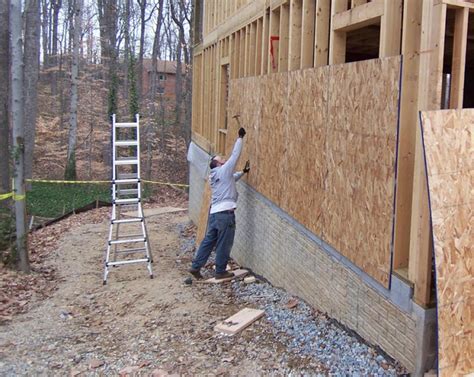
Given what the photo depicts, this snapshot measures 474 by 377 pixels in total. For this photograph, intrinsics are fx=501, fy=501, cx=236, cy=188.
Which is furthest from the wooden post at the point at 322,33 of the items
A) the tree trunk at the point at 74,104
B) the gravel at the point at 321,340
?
the tree trunk at the point at 74,104

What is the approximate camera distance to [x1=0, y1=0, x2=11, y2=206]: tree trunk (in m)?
13.7

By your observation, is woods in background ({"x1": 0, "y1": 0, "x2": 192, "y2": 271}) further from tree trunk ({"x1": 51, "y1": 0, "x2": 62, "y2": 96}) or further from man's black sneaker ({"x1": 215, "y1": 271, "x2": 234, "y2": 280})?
man's black sneaker ({"x1": 215, "y1": 271, "x2": 234, "y2": 280})

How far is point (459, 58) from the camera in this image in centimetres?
370

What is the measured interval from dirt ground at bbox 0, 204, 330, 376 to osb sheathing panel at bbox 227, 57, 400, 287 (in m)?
1.29

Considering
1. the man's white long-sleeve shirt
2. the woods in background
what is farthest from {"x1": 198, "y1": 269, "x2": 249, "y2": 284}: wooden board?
the woods in background

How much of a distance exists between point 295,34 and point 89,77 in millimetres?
29553

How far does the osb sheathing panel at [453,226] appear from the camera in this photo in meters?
3.50

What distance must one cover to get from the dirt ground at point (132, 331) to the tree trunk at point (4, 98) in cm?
670

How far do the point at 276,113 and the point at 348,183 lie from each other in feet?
7.90

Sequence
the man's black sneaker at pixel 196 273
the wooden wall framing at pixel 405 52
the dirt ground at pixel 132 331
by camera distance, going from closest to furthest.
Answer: the wooden wall framing at pixel 405 52, the dirt ground at pixel 132 331, the man's black sneaker at pixel 196 273

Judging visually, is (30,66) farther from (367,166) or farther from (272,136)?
(367,166)

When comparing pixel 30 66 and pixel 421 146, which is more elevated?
pixel 30 66

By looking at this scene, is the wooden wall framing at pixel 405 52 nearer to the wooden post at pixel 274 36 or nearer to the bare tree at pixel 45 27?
the wooden post at pixel 274 36

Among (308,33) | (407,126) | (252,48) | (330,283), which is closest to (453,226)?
(407,126)
